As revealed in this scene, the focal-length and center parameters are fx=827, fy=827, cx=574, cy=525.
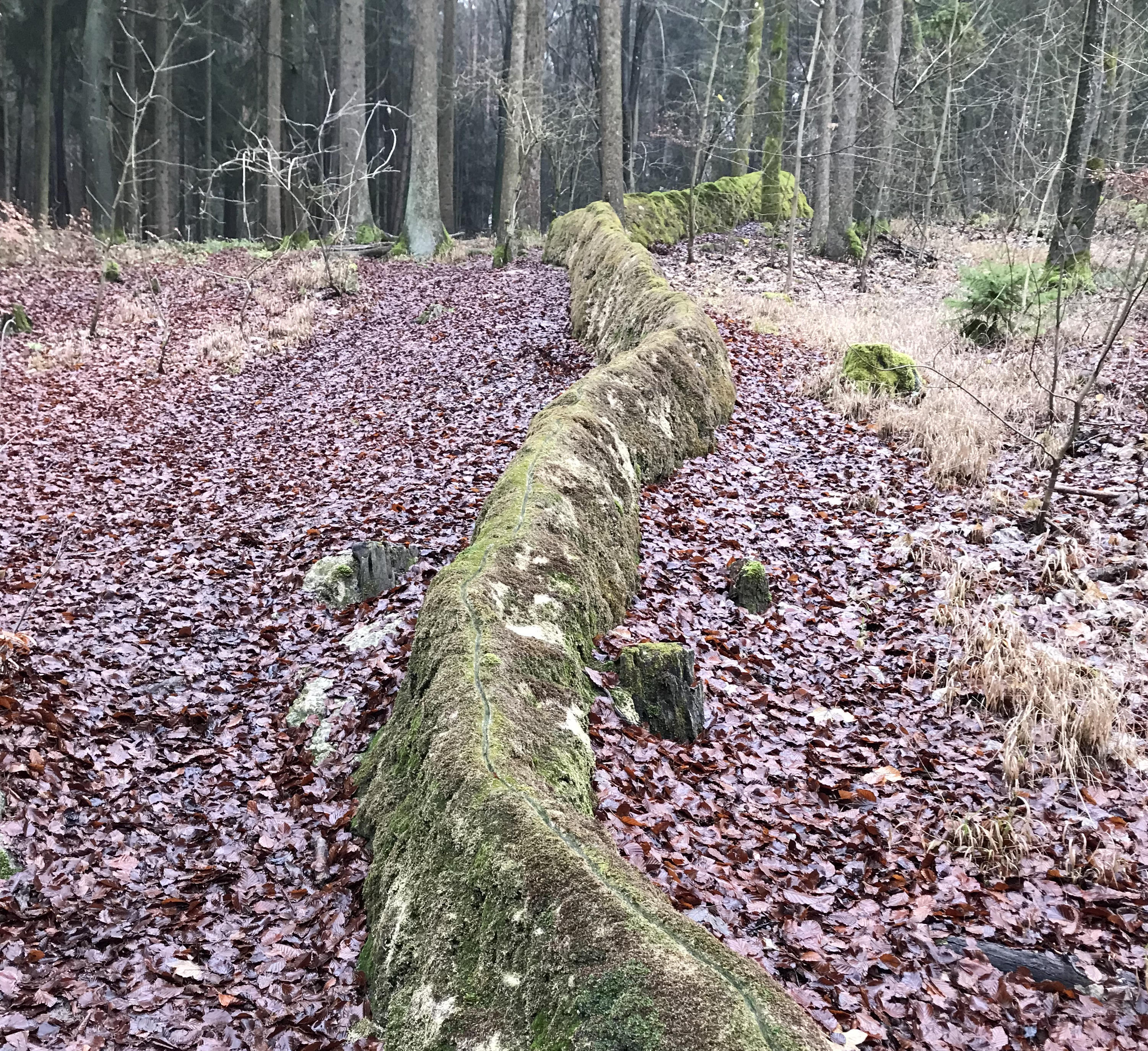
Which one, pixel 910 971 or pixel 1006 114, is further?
pixel 1006 114

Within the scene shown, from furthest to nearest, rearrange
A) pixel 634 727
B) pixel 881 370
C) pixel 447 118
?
pixel 447 118 → pixel 881 370 → pixel 634 727

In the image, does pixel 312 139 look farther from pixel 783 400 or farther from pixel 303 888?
pixel 303 888

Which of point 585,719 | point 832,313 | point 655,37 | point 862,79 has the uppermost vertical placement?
point 655,37

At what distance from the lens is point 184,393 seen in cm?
1117

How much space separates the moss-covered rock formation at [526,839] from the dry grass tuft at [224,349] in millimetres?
8109

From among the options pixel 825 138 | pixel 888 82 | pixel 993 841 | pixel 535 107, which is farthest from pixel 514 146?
pixel 993 841

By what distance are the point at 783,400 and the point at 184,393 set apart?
7.88 m

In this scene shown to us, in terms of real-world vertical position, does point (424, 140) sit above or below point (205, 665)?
above

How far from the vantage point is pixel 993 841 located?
365cm

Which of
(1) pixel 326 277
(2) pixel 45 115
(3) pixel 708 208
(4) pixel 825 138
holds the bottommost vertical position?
(1) pixel 326 277

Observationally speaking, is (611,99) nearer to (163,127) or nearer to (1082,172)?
(1082,172)

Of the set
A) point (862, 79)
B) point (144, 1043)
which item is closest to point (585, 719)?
point (144, 1043)

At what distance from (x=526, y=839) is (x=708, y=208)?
70.3 ft

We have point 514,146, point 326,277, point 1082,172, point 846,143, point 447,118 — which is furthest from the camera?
point 447,118
